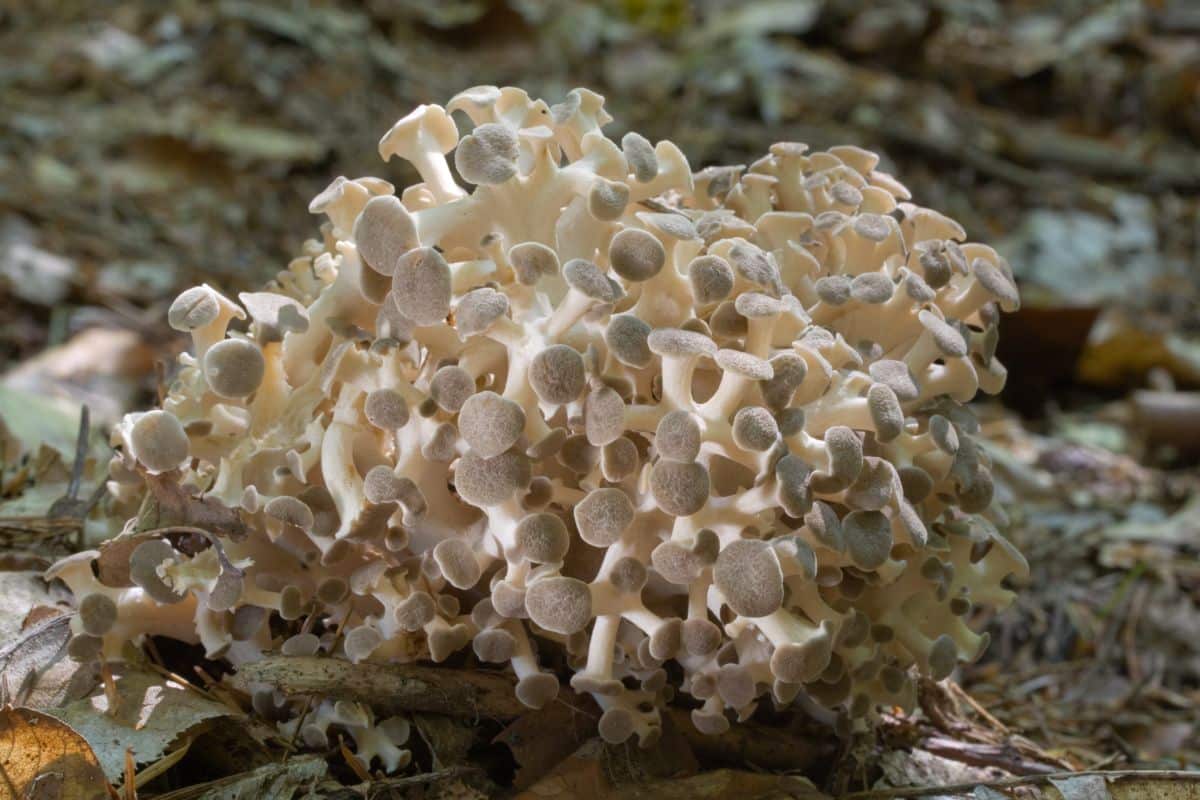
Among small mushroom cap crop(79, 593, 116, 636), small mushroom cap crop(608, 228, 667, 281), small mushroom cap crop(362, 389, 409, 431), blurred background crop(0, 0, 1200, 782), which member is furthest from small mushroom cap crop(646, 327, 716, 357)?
blurred background crop(0, 0, 1200, 782)

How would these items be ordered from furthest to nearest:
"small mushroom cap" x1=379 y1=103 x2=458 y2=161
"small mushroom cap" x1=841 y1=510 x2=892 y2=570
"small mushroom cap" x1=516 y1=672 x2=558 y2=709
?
1. "small mushroom cap" x1=379 y1=103 x2=458 y2=161
2. "small mushroom cap" x1=516 y1=672 x2=558 y2=709
3. "small mushroom cap" x1=841 y1=510 x2=892 y2=570

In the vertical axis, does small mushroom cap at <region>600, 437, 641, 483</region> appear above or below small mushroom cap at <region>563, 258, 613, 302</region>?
below

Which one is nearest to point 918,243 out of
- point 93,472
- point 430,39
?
point 93,472

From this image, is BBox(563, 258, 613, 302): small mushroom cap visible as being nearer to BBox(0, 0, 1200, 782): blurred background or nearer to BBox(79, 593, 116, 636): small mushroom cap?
→ BBox(79, 593, 116, 636): small mushroom cap

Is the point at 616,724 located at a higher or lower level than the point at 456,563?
lower

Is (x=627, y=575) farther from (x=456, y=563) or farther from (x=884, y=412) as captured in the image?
(x=884, y=412)

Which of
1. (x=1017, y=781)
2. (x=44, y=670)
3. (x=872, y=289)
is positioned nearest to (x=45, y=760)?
(x=44, y=670)

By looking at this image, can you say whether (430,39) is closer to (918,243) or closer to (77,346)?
(77,346)
